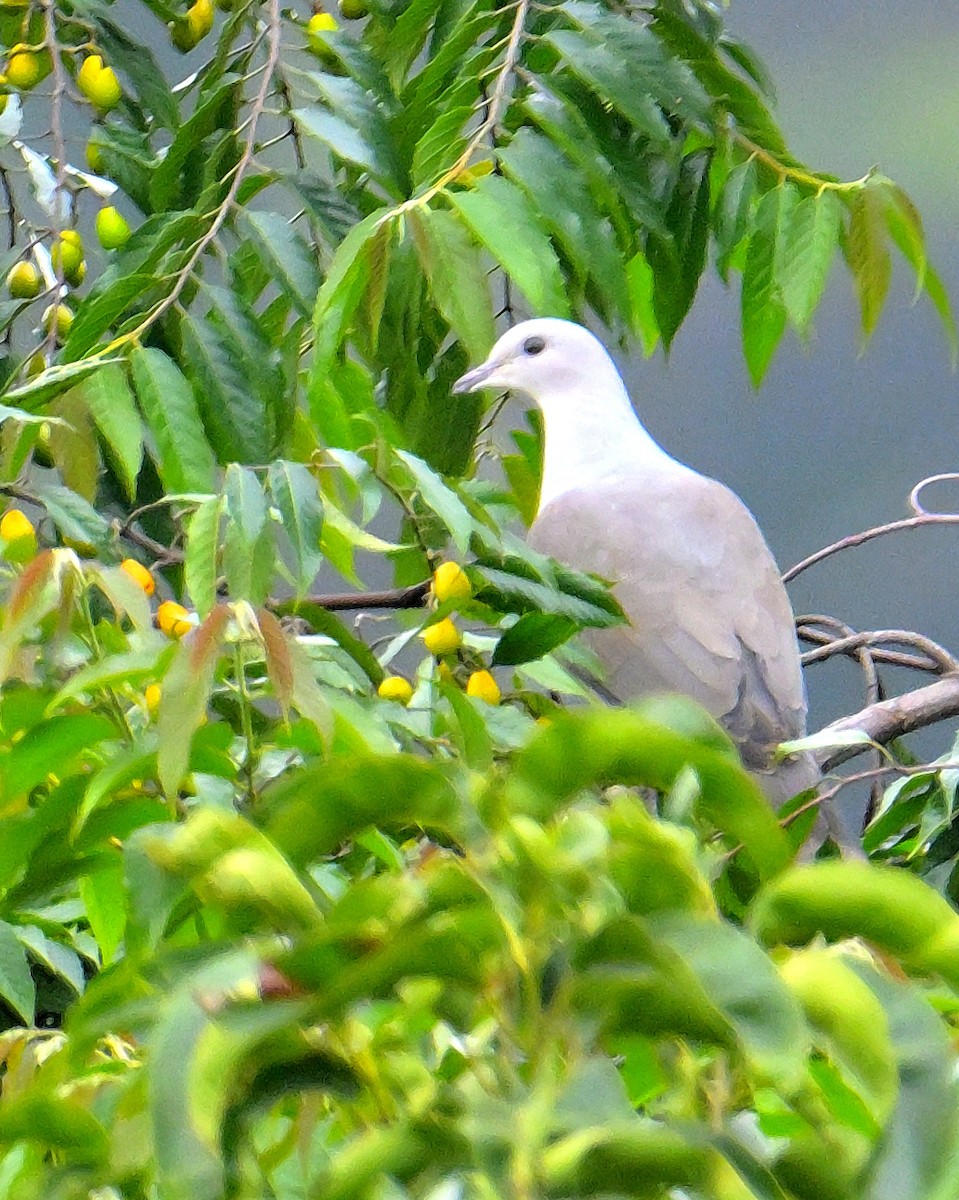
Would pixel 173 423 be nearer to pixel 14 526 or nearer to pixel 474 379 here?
pixel 14 526

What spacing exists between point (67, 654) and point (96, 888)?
6.1 inches

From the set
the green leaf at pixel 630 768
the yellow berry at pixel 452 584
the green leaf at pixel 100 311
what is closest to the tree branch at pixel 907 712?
the yellow berry at pixel 452 584

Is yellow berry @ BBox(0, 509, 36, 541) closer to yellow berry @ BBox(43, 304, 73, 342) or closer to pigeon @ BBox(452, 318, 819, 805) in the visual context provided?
yellow berry @ BBox(43, 304, 73, 342)

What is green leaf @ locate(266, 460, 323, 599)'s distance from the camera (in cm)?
86

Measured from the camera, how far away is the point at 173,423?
1051mm

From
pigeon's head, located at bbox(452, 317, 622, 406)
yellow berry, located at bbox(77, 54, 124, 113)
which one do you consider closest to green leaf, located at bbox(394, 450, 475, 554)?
yellow berry, located at bbox(77, 54, 124, 113)

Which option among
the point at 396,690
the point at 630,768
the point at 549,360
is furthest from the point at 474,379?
the point at 630,768

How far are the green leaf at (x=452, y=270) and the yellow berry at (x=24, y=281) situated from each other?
42 cm

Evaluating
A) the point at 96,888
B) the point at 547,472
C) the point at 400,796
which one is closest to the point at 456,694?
the point at 96,888

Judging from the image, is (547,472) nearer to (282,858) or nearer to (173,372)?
(173,372)

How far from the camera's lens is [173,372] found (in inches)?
42.3

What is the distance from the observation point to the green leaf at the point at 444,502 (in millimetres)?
824

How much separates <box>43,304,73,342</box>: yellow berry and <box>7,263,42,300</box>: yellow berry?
45mm

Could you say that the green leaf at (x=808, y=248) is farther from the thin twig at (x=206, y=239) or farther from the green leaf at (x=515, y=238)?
the thin twig at (x=206, y=239)
